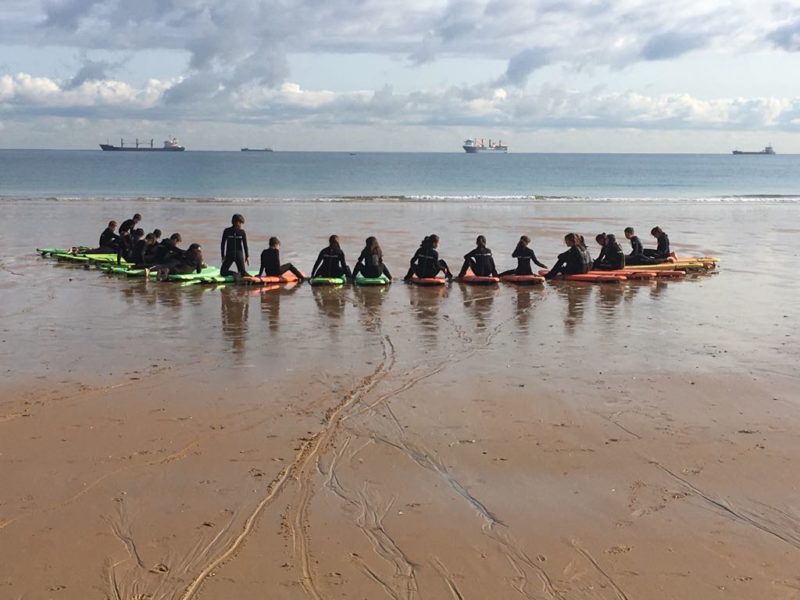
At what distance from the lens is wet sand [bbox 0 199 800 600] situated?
18.6 ft

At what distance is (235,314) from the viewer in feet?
48.0

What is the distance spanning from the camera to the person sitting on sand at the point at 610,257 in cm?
1925

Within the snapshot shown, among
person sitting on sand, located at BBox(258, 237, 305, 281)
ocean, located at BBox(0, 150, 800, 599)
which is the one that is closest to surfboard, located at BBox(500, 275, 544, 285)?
ocean, located at BBox(0, 150, 800, 599)

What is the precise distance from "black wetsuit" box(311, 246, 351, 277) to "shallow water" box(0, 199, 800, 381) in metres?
0.81

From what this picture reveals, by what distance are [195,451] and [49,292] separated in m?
10.4

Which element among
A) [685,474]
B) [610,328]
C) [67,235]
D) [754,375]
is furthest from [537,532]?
[67,235]

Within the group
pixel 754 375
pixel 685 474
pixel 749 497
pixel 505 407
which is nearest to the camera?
pixel 749 497

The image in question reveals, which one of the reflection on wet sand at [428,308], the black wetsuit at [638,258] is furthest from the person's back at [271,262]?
the black wetsuit at [638,258]

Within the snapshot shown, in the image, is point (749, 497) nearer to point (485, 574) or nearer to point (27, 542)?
point (485, 574)

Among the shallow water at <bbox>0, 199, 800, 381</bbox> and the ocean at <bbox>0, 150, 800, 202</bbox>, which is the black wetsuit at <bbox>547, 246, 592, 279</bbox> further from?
the ocean at <bbox>0, 150, 800, 202</bbox>

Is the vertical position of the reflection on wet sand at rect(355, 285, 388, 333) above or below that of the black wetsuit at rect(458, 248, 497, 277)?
below

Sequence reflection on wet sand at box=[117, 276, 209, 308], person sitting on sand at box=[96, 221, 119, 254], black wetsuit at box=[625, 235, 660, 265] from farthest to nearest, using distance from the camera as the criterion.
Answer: person sitting on sand at box=[96, 221, 119, 254]
black wetsuit at box=[625, 235, 660, 265]
reflection on wet sand at box=[117, 276, 209, 308]

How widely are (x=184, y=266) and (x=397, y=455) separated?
38.6ft

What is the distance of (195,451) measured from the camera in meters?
7.77
